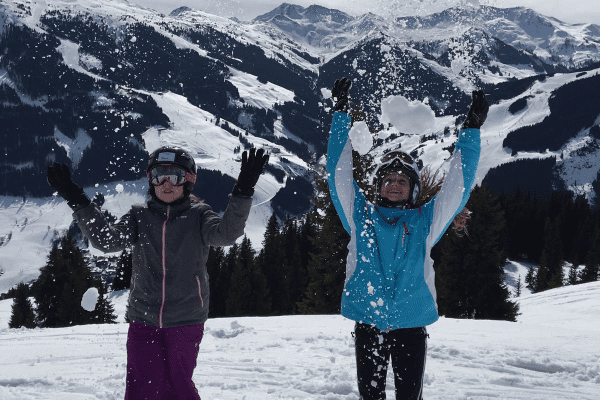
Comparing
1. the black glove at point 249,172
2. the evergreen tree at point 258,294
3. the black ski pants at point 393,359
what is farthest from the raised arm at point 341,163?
the evergreen tree at point 258,294

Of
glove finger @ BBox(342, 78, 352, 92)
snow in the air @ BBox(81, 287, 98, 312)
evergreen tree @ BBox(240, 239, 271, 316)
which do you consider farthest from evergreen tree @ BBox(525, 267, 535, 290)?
glove finger @ BBox(342, 78, 352, 92)

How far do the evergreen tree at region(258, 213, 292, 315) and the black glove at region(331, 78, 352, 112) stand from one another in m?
30.9

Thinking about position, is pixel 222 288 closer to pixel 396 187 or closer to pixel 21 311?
pixel 21 311

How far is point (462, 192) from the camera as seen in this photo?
9.93ft

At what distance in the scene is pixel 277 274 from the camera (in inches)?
1378

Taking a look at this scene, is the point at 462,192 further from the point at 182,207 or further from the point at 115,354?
the point at 115,354

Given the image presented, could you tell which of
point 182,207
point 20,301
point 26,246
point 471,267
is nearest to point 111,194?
point 26,246

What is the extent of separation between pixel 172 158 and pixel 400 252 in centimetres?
177

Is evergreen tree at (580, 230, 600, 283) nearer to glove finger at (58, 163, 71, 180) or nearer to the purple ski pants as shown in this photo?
the purple ski pants

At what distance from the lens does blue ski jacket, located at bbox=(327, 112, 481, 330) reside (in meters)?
2.99

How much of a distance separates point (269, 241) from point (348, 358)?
31.4 m

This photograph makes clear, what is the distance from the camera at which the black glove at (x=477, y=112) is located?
3.13m

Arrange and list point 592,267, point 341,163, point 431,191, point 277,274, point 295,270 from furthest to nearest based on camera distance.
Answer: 1. point 592,267
2. point 295,270
3. point 277,274
4. point 431,191
5. point 341,163

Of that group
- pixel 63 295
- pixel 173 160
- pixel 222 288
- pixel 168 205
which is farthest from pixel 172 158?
pixel 222 288
